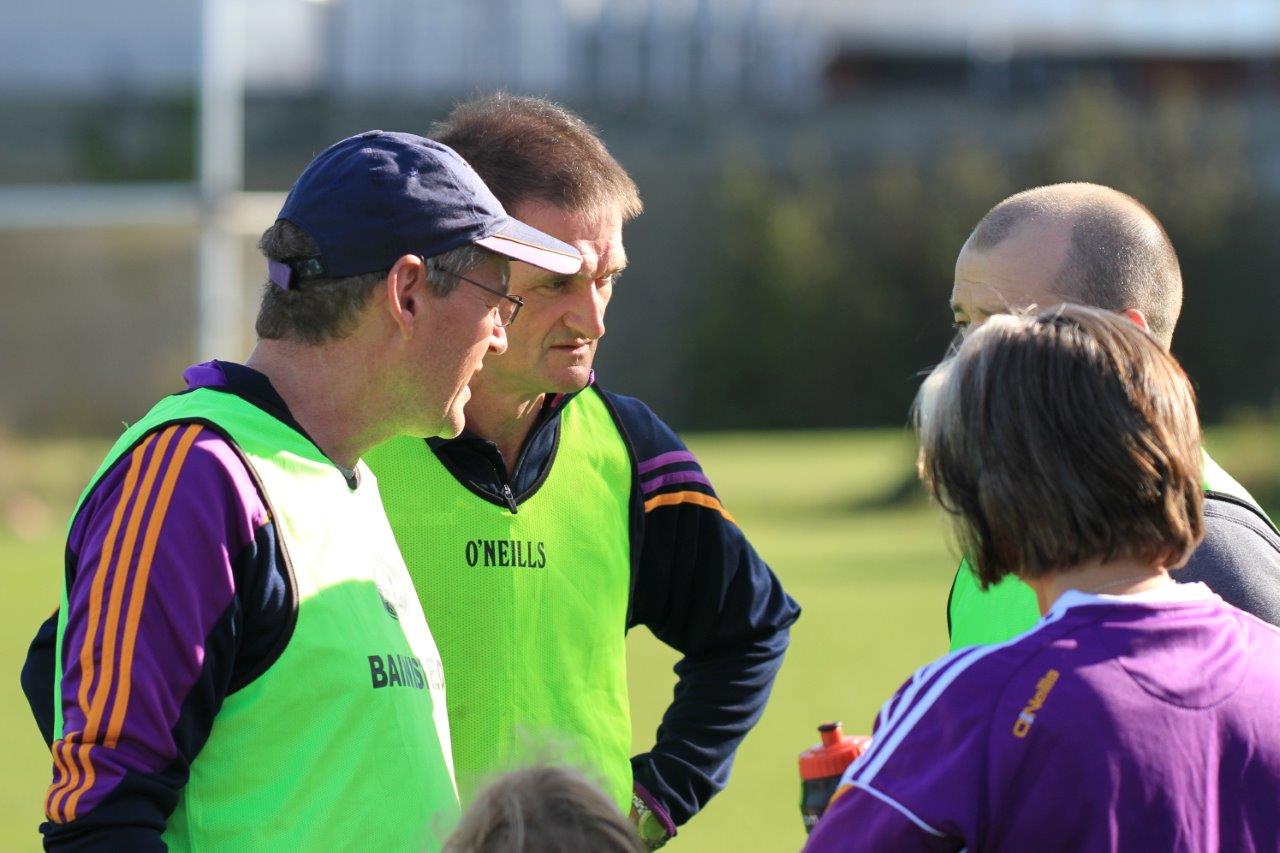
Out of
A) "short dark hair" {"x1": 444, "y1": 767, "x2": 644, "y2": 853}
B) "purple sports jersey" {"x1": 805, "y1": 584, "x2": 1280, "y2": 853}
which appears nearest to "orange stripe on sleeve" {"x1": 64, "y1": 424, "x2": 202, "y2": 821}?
"short dark hair" {"x1": 444, "y1": 767, "x2": 644, "y2": 853}

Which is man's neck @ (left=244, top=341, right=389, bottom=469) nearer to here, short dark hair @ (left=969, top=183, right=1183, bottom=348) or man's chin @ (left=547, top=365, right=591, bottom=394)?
man's chin @ (left=547, top=365, right=591, bottom=394)

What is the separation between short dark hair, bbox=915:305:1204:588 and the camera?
1.86 m

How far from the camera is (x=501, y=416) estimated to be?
10.0 feet

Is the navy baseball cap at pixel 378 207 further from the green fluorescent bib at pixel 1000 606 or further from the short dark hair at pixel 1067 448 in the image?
the green fluorescent bib at pixel 1000 606

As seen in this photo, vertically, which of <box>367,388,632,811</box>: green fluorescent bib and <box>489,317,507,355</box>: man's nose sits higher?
<box>489,317,507,355</box>: man's nose

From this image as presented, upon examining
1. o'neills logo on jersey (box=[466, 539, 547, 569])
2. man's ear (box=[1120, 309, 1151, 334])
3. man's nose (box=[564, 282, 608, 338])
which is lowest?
o'neills logo on jersey (box=[466, 539, 547, 569])

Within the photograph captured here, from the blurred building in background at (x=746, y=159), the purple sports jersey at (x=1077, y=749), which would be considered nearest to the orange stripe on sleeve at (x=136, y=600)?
the purple sports jersey at (x=1077, y=749)

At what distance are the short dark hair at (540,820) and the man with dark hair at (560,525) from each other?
81 cm

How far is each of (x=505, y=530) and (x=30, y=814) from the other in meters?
5.05

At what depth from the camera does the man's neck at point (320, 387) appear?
2.29m


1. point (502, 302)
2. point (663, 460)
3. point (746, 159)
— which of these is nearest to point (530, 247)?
point (502, 302)

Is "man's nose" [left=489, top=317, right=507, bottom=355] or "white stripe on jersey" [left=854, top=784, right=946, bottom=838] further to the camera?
"man's nose" [left=489, top=317, right=507, bottom=355]

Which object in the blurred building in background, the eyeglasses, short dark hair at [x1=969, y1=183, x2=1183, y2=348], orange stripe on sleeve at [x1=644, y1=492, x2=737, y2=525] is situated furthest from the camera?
the blurred building in background

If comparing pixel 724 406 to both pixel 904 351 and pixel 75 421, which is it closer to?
pixel 904 351
